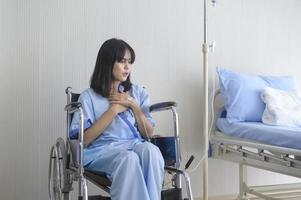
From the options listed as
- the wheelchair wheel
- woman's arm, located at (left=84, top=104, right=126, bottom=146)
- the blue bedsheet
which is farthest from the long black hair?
the blue bedsheet

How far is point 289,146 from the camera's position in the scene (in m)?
1.77

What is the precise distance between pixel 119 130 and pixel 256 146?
727mm

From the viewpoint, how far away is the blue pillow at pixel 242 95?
2.33 metres

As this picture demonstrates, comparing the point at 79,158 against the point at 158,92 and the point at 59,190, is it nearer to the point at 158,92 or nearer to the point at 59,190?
the point at 59,190

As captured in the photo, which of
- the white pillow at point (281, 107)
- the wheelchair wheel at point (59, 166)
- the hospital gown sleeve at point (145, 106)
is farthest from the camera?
the white pillow at point (281, 107)

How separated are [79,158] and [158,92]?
1.10 m

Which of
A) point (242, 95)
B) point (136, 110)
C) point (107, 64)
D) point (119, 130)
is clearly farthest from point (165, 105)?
point (242, 95)

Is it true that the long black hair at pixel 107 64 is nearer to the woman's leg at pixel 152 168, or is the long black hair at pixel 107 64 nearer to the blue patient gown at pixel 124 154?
the blue patient gown at pixel 124 154

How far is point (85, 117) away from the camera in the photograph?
1804mm

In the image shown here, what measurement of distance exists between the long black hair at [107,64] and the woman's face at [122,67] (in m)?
0.02

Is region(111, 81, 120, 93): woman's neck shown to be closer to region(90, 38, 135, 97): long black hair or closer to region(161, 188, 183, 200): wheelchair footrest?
region(90, 38, 135, 97): long black hair

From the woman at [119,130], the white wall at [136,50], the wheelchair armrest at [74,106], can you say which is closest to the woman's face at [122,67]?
the woman at [119,130]

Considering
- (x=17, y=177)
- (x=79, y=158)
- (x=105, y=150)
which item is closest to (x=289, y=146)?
(x=105, y=150)

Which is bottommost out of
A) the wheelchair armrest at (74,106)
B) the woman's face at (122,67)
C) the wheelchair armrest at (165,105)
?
the wheelchair armrest at (165,105)
